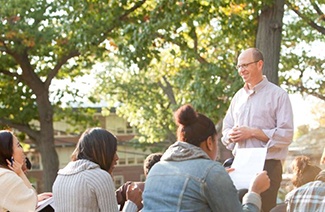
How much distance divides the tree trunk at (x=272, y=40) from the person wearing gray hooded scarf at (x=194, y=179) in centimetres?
1005

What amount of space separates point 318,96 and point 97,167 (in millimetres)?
21367

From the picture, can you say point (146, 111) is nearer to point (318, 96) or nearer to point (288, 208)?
point (318, 96)

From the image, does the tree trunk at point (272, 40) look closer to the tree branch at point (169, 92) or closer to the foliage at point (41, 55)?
the foliage at point (41, 55)

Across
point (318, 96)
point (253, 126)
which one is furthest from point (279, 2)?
point (318, 96)

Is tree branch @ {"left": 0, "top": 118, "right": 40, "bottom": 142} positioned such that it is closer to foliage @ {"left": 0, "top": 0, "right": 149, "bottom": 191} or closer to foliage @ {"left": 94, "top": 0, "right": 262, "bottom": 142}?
foliage @ {"left": 0, "top": 0, "right": 149, "bottom": 191}

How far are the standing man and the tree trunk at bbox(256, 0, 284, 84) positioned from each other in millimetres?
8282

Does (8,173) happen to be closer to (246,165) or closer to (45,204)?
(45,204)

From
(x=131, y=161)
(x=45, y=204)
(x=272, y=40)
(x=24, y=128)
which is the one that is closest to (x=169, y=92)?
(x=24, y=128)

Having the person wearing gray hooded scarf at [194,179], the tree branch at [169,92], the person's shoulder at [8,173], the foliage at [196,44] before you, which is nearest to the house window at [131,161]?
the tree branch at [169,92]

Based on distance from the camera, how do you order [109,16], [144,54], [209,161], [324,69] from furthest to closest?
[324,69]
[109,16]
[144,54]
[209,161]

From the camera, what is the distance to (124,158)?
6744cm

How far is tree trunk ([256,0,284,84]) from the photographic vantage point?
15.0m

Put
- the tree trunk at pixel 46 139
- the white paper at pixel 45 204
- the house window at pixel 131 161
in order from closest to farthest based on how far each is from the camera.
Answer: the white paper at pixel 45 204 → the tree trunk at pixel 46 139 → the house window at pixel 131 161

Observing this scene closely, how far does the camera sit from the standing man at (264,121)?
21.2 feet
